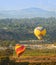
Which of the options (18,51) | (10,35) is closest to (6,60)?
(18,51)

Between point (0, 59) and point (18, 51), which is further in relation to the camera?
point (18, 51)

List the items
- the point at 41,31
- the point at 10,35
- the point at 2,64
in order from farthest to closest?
the point at 10,35 < the point at 41,31 < the point at 2,64

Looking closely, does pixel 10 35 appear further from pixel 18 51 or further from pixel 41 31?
pixel 18 51

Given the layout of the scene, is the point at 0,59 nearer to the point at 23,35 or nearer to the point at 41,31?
the point at 41,31

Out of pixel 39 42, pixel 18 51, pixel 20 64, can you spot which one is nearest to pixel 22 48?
pixel 18 51

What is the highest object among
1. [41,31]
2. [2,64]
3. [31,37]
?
[2,64]

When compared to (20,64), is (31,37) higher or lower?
lower

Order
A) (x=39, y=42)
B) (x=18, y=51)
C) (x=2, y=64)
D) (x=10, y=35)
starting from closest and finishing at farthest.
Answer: (x=2, y=64)
(x=18, y=51)
(x=39, y=42)
(x=10, y=35)

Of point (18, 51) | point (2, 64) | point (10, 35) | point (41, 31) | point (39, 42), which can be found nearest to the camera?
point (2, 64)

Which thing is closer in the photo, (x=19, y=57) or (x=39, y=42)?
(x=19, y=57)
